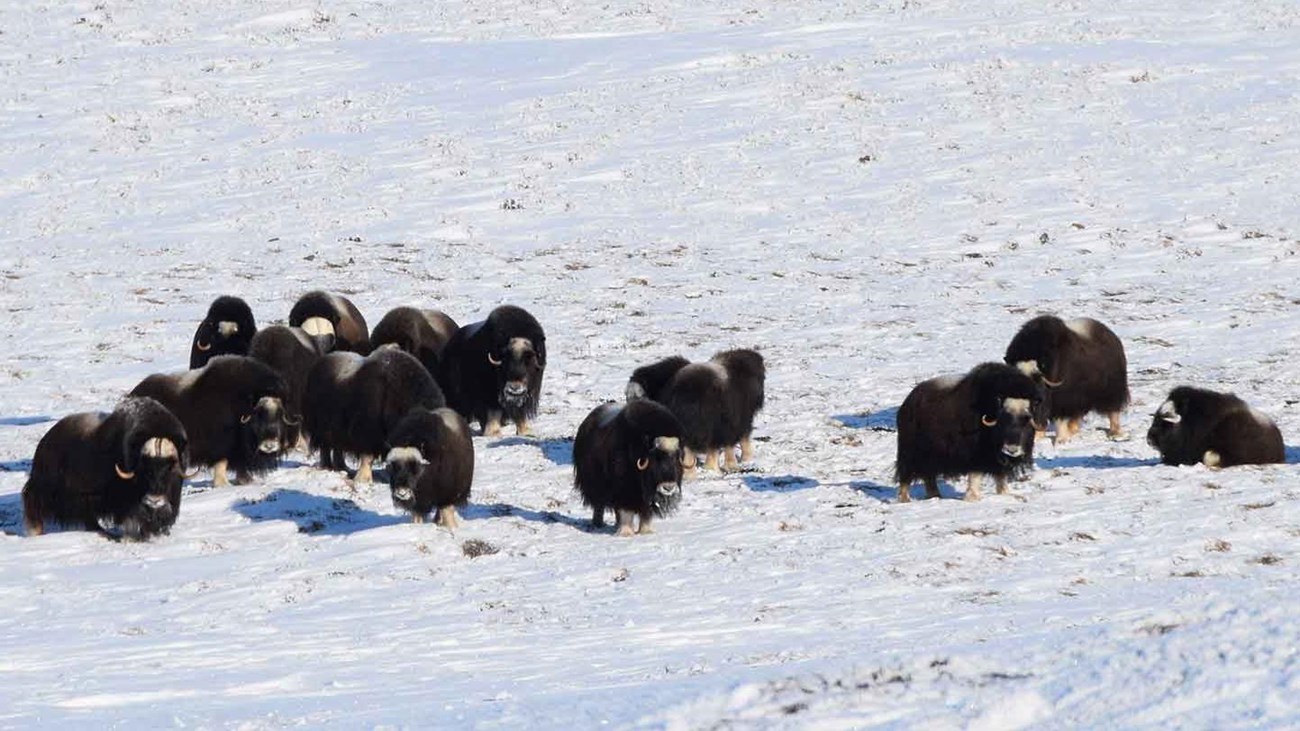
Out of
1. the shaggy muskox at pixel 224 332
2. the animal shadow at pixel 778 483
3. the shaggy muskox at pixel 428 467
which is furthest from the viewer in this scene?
the shaggy muskox at pixel 224 332

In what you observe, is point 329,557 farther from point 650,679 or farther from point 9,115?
point 9,115

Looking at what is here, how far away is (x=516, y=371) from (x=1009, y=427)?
5.42m

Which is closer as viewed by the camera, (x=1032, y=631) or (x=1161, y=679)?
(x=1161, y=679)

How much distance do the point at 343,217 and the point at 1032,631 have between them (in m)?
24.0

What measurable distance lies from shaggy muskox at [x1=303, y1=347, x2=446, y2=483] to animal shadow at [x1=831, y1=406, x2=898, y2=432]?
478 cm

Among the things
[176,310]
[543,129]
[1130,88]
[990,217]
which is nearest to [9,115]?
[543,129]

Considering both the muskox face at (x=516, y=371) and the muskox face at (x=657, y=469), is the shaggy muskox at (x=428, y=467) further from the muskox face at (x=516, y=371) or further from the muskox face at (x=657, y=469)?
the muskox face at (x=516, y=371)

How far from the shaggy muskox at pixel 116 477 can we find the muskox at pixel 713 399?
4.32 m

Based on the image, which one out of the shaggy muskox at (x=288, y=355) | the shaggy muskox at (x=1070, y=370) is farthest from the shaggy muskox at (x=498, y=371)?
the shaggy muskox at (x=1070, y=370)

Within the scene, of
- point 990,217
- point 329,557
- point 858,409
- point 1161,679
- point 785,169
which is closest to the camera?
point 1161,679

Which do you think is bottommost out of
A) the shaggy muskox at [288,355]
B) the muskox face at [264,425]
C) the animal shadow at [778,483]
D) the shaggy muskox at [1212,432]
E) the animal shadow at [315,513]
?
the animal shadow at [778,483]

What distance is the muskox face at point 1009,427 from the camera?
1588cm

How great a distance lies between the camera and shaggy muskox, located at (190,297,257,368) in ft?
65.6

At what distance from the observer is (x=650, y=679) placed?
Answer: 399 inches
